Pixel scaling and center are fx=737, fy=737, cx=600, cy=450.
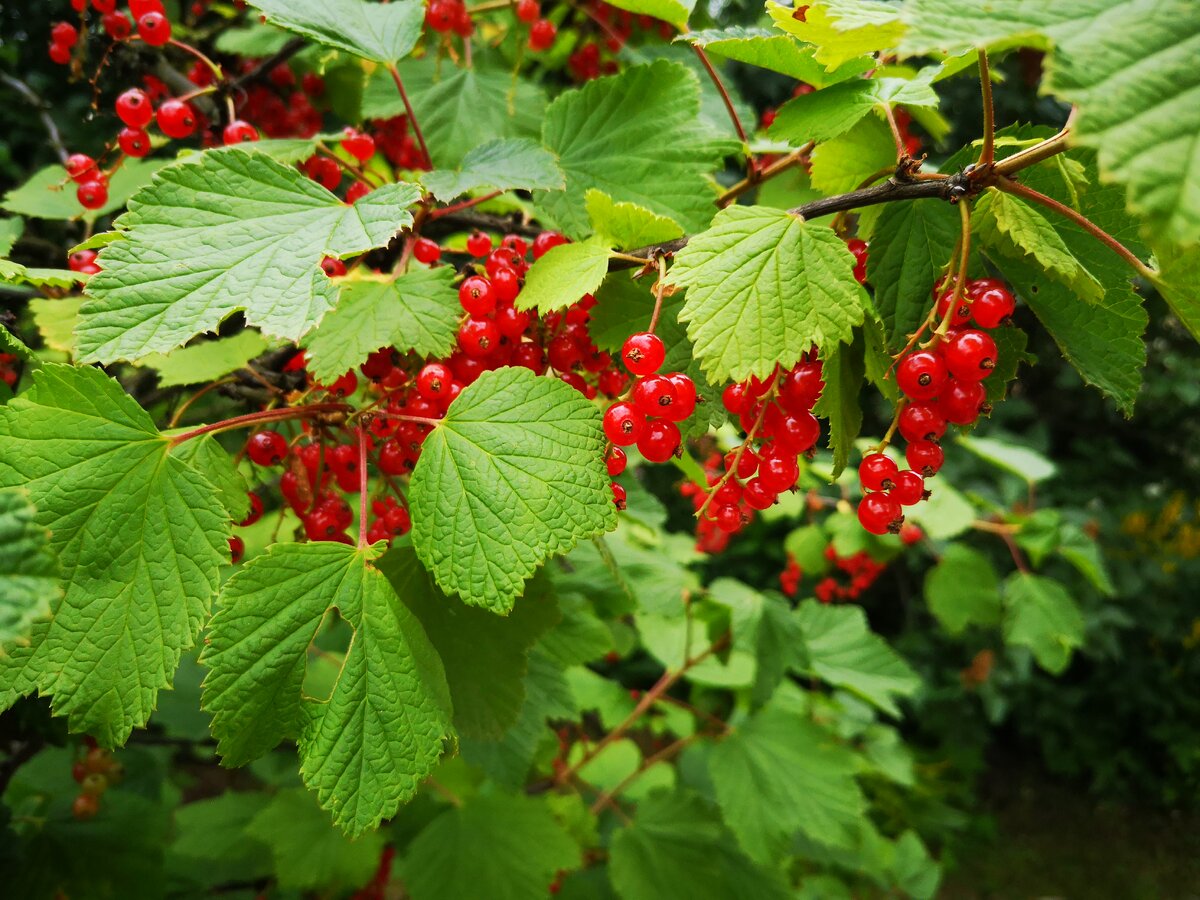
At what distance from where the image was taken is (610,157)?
45.0 inches

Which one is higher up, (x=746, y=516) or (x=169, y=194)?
(x=169, y=194)

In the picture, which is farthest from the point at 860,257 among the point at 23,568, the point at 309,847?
the point at 309,847

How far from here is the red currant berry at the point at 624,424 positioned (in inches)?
31.1

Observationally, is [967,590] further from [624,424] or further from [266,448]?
[266,448]

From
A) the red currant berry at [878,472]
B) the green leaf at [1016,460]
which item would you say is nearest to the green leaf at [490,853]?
the red currant berry at [878,472]

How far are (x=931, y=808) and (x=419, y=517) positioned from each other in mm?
4407

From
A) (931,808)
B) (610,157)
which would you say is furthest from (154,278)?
(931,808)

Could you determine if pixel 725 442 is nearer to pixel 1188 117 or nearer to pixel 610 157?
pixel 610 157

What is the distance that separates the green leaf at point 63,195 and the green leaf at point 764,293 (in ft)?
3.82

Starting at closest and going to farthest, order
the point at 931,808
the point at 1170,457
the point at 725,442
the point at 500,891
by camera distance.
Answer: the point at 500,891 < the point at 725,442 < the point at 931,808 < the point at 1170,457

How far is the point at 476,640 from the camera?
997mm

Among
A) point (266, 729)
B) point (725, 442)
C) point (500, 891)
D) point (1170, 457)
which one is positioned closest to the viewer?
point (266, 729)

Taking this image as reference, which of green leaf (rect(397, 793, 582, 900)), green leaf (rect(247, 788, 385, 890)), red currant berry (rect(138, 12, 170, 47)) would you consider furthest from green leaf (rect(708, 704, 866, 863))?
red currant berry (rect(138, 12, 170, 47))

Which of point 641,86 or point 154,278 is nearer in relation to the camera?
point 154,278
